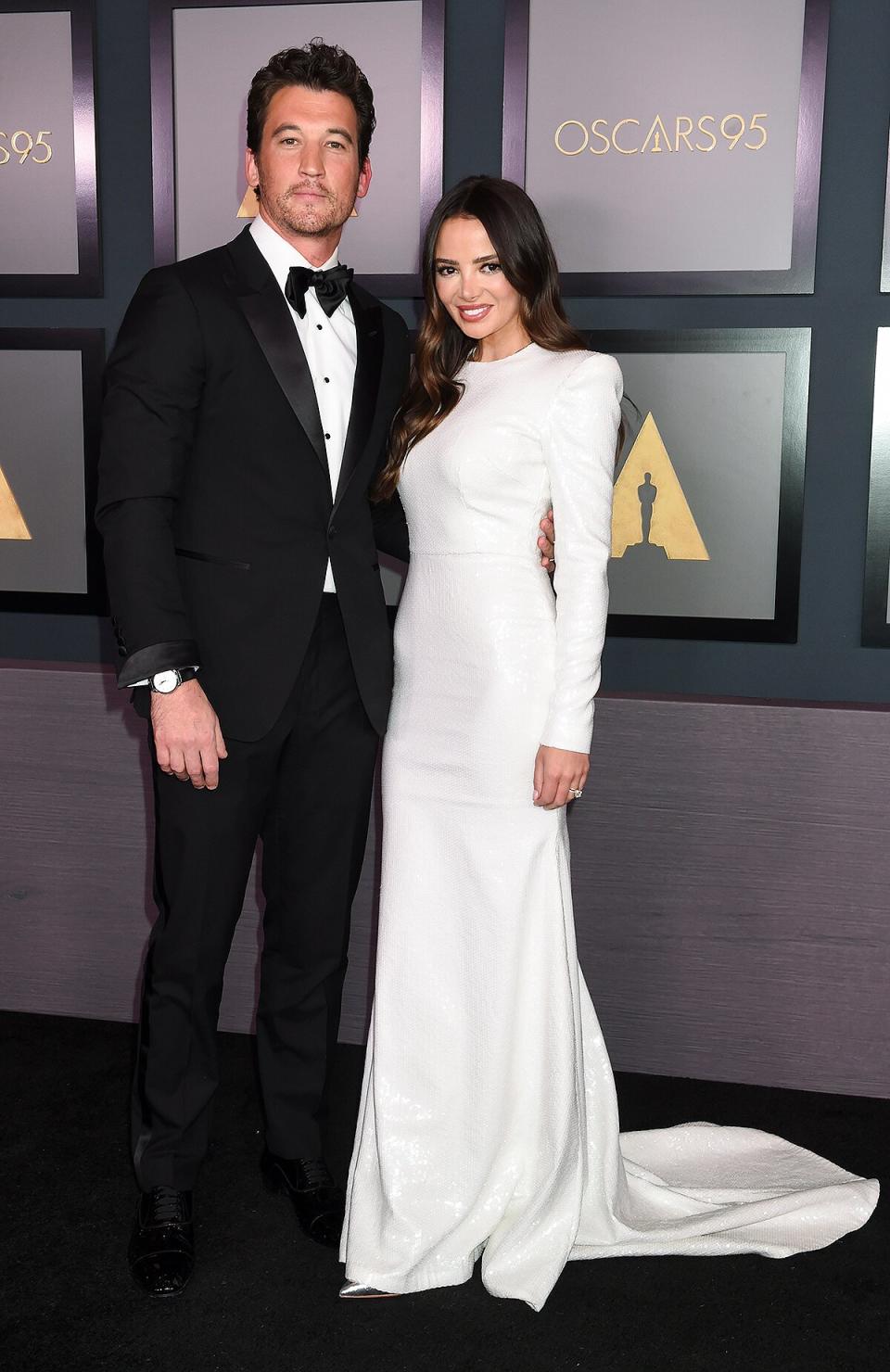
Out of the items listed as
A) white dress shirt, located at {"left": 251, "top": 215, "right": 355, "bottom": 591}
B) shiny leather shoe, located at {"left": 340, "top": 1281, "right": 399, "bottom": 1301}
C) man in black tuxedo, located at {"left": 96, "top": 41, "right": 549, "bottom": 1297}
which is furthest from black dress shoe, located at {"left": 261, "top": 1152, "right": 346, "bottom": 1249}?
white dress shirt, located at {"left": 251, "top": 215, "right": 355, "bottom": 591}

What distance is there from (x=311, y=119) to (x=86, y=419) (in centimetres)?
124

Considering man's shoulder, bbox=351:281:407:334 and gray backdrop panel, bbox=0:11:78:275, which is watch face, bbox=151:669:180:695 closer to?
man's shoulder, bbox=351:281:407:334

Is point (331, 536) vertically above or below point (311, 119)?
below

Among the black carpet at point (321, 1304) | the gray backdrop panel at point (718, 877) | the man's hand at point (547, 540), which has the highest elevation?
the man's hand at point (547, 540)

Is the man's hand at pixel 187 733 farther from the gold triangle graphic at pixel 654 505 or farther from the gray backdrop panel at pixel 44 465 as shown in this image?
the gray backdrop panel at pixel 44 465

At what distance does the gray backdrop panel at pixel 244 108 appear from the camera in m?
2.73

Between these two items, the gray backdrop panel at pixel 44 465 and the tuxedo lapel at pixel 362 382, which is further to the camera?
the gray backdrop panel at pixel 44 465

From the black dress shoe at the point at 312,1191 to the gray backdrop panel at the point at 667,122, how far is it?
1.86 meters

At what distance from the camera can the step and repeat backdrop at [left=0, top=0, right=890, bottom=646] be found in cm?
261

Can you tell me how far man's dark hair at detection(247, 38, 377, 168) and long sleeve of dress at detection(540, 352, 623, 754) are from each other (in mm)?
581

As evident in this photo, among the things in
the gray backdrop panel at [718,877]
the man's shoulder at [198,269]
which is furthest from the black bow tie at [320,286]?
the gray backdrop panel at [718,877]

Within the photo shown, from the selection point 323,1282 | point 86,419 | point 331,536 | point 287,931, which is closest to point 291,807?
point 287,931

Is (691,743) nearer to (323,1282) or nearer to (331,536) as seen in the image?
(331,536)

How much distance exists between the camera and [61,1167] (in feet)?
7.59
